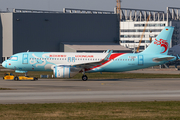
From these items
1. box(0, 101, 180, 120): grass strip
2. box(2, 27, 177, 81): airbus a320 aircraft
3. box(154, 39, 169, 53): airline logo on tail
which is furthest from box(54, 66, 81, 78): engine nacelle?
box(0, 101, 180, 120): grass strip

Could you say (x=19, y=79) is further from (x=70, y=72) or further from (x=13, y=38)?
(x=13, y=38)

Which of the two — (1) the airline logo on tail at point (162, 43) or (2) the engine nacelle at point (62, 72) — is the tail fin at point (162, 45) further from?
(2) the engine nacelle at point (62, 72)

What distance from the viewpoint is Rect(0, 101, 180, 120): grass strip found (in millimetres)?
17656

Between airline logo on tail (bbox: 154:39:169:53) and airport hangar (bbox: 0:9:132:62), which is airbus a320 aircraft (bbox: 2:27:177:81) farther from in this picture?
airport hangar (bbox: 0:9:132:62)

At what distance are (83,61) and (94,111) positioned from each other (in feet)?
92.6

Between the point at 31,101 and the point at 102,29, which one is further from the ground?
the point at 102,29

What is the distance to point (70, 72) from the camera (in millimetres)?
45156

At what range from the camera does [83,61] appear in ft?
156

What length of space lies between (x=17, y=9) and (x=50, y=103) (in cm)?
10386

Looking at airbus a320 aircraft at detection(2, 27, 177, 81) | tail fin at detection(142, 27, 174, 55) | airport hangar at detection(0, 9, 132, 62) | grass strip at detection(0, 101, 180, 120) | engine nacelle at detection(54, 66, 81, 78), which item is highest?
airport hangar at detection(0, 9, 132, 62)

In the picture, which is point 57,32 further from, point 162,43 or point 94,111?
point 94,111

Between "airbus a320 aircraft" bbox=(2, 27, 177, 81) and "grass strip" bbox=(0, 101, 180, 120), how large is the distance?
23.2 meters

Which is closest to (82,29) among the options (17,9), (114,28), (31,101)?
(114,28)

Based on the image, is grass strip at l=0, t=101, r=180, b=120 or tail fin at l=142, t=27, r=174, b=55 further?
tail fin at l=142, t=27, r=174, b=55
